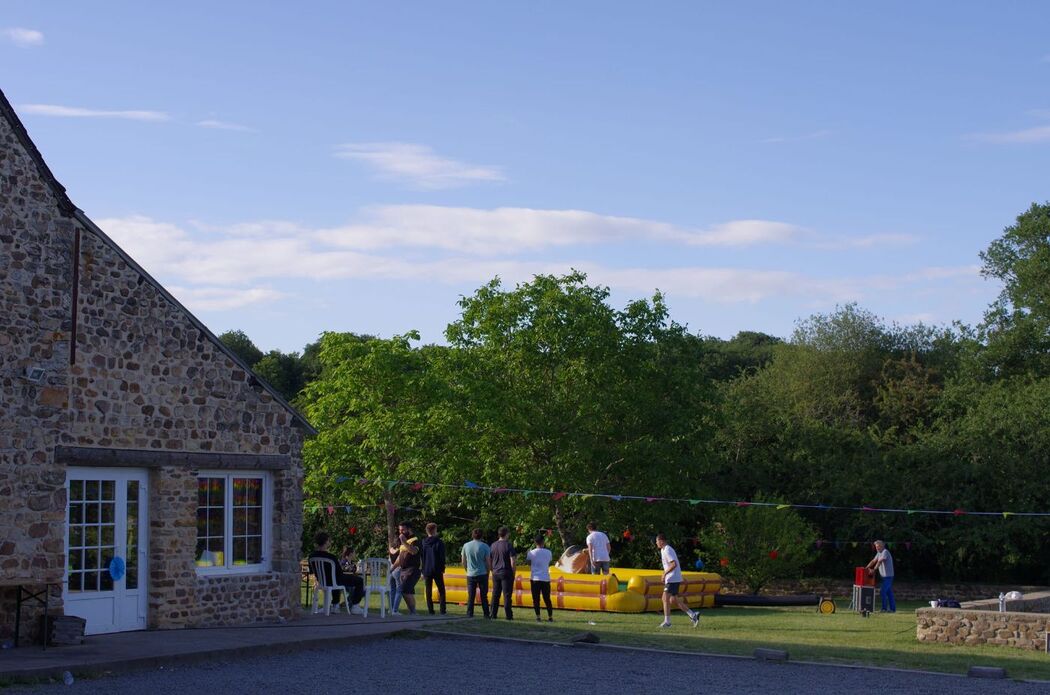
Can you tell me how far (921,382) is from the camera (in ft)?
145

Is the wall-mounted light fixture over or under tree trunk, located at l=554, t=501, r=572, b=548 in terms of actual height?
over

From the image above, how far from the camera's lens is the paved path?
40.0 ft

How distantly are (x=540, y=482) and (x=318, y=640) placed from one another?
13.9 meters

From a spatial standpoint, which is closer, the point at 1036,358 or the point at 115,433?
the point at 115,433

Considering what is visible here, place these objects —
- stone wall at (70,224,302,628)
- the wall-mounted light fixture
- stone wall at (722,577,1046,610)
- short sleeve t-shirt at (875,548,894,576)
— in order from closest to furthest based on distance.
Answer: the wall-mounted light fixture, stone wall at (70,224,302,628), short sleeve t-shirt at (875,548,894,576), stone wall at (722,577,1046,610)

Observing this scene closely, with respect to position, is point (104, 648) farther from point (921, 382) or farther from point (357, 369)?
point (921, 382)

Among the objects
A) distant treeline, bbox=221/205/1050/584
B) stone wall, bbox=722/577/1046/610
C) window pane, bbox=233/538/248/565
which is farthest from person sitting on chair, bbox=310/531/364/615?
stone wall, bbox=722/577/1046/610

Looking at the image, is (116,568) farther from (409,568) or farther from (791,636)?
(791,636)

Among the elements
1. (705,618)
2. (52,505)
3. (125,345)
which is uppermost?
(125,345)

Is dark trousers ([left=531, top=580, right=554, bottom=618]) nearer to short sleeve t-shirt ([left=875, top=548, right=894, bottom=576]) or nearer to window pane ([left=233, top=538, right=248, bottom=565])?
window pane ([left=233, top=538, right=248, bottom=565])

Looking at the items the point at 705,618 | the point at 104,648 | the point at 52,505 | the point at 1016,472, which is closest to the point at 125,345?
the point at 52,505

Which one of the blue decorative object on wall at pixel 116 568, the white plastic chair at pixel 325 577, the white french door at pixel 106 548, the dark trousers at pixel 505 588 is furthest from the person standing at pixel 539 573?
the blue decorative object on wall at pixel 116 568

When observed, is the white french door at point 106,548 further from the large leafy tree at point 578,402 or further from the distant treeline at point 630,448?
the large leafy tree at point 578,402

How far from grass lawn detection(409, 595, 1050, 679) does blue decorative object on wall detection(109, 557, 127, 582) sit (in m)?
4.25
